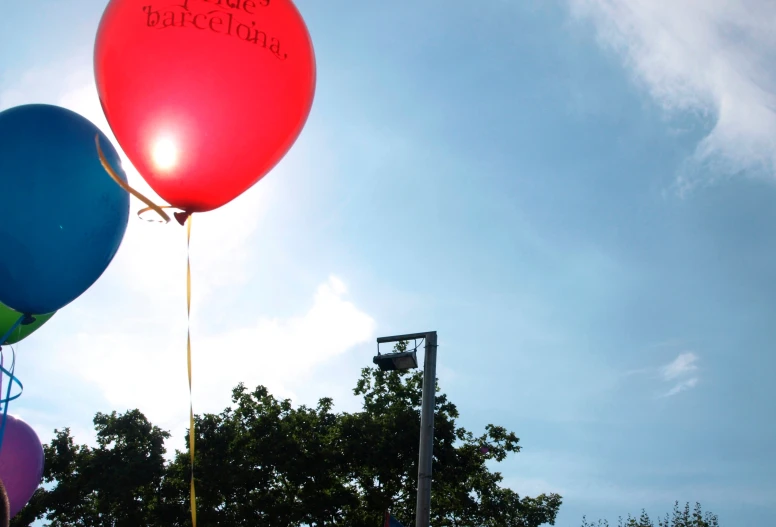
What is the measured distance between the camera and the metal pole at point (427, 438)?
23.7 feet

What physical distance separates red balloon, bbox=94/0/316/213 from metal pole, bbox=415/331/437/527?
4370 millimetres

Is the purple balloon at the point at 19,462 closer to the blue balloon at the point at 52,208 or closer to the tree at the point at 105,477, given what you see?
the blue balloon at the point at 52,208

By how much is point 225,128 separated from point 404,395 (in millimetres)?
19346

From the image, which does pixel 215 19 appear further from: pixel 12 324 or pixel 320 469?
pixel 320 469

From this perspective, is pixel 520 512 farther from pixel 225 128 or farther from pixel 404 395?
pixel 225 128

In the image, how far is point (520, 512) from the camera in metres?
27.8

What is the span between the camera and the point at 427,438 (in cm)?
748

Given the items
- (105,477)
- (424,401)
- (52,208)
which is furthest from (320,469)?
(52,208)

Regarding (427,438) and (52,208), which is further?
(427,438)

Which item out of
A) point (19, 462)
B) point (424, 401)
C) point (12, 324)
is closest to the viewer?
point (12, 324)

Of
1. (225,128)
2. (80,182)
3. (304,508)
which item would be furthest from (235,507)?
(225,128)

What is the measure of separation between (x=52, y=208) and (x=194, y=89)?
1.78 meters

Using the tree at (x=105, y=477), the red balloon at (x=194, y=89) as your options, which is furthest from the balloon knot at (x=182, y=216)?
the tree at (x=105, y=477)

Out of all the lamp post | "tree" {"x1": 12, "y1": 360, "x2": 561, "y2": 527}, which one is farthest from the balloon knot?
"tree" {"x1": 12, "y1": 360, "x2": 561, "y2": 527}
